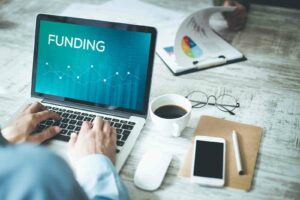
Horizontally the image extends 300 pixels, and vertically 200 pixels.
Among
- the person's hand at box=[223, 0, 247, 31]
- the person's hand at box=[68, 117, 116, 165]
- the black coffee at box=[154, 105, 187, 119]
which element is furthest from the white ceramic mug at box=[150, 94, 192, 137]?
the person's hand at box=[223, 0, 247, 31]

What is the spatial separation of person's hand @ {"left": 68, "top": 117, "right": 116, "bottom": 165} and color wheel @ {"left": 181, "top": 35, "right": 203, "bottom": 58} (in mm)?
433

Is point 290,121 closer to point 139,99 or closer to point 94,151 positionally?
point 139,99

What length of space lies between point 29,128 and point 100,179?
275mm

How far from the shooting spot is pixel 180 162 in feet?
3.19

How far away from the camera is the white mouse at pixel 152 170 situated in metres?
0.90

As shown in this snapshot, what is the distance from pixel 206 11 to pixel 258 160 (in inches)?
24.4

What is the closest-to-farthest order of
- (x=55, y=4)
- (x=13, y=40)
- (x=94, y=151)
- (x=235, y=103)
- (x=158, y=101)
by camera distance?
(x=94, y=151)
(x=158, y=101)
(x=235, y=103)
(x=13, y=40)
(x=55, y=4)

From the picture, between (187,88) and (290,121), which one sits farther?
(187,88)

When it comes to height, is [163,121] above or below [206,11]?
below

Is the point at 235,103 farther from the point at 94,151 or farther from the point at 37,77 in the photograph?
the point at 37,77

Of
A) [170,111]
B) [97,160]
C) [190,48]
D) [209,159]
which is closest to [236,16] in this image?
[190,48]

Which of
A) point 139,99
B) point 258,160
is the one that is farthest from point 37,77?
point 258,160

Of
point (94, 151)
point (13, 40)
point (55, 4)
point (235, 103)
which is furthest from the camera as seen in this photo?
point (55, 4)

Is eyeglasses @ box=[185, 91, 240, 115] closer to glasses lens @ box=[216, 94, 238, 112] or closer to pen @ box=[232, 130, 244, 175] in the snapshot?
glasses lens @ box=[216, 94, 238, 112]
